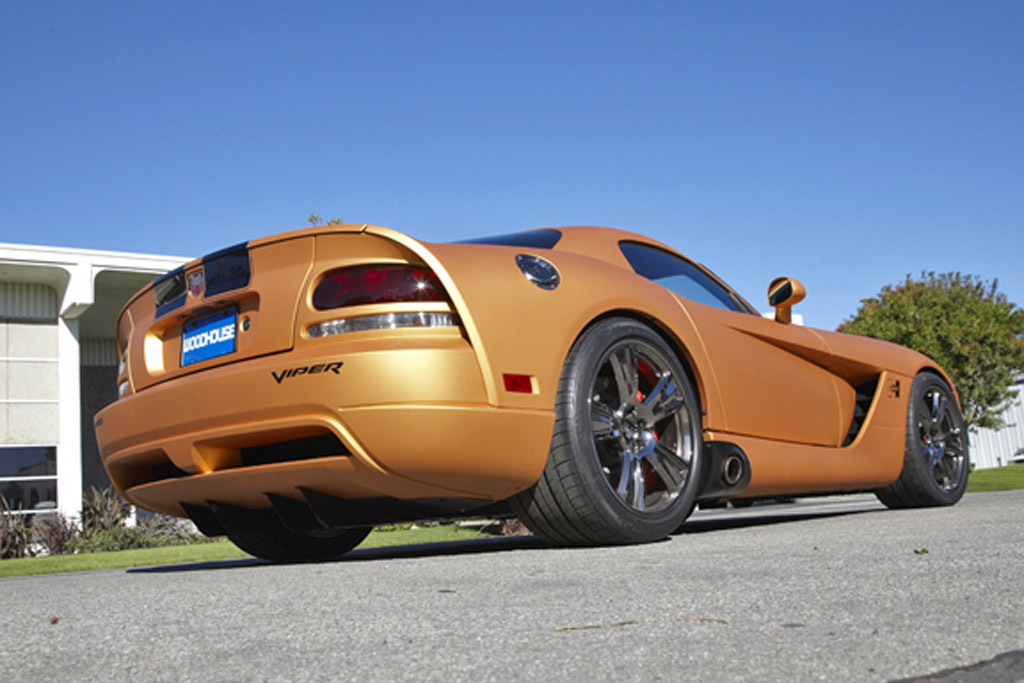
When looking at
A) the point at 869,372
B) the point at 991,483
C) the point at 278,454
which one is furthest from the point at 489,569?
the point at 991,483

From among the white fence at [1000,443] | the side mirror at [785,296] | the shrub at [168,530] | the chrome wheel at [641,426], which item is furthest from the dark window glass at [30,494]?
the white fence at [1000,443]

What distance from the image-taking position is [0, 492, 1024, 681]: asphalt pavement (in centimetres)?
143

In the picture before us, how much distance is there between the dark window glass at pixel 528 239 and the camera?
3.94 meters

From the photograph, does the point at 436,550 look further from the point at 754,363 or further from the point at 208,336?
the point at 754,363

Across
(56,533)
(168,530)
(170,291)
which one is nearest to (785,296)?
(170,291)

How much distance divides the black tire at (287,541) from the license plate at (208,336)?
769 mm

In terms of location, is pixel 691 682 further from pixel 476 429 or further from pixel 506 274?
pixel 506 274

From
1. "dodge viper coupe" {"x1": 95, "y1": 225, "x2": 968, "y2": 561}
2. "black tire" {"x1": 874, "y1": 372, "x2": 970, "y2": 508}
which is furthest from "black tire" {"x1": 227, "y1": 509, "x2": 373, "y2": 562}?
"black tire" {"x1": 874, "y1": 372, "x2": 970, "y2": 508}

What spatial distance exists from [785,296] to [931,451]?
166 cm

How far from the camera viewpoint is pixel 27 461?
17.9 meters

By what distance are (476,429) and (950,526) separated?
1.91m

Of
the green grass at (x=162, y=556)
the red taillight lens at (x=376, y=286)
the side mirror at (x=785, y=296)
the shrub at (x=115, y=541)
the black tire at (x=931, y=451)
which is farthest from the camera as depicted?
the shrub at (x=115, y=541)

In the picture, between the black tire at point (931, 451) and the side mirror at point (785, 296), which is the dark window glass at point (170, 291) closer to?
the side mirror at point (785, 296)

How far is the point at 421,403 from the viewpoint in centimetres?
298
